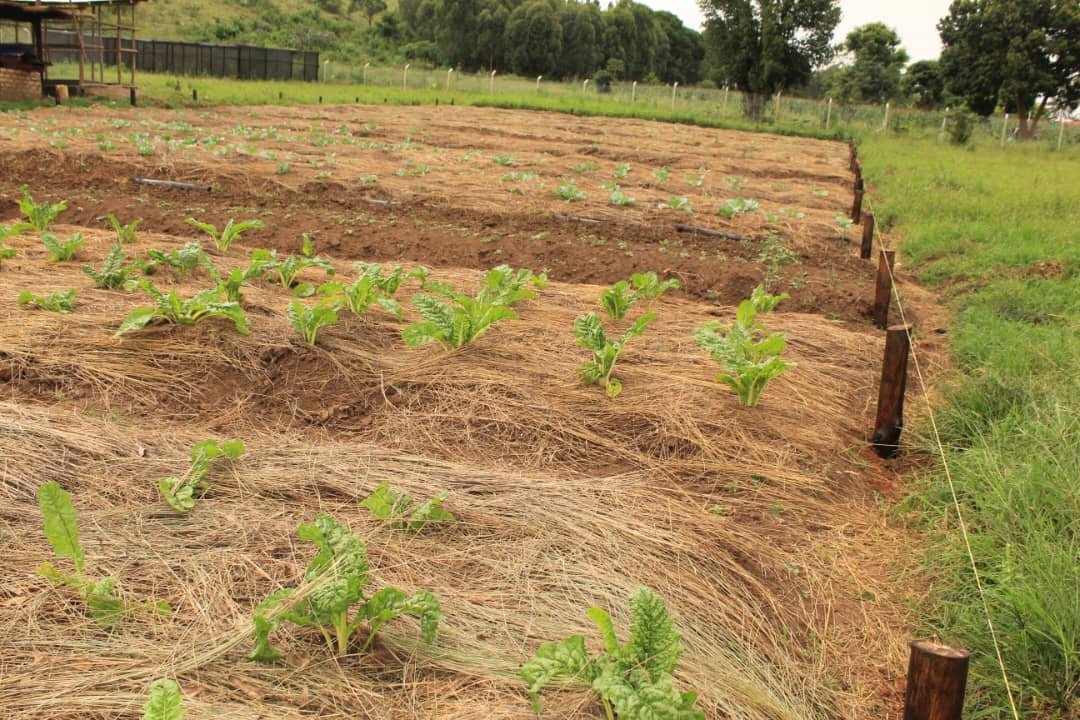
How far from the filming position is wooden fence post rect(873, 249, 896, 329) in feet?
20.8

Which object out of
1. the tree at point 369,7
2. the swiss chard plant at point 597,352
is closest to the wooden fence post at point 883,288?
the swiss chard plant at point 597,352

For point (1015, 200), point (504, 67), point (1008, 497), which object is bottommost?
point (1008, 497)

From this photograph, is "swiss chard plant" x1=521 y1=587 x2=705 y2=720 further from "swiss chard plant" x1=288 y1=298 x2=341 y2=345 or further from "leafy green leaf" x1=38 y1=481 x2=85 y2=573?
"swiss chard plant" x1=288 y1=298 x2=341 y2=345

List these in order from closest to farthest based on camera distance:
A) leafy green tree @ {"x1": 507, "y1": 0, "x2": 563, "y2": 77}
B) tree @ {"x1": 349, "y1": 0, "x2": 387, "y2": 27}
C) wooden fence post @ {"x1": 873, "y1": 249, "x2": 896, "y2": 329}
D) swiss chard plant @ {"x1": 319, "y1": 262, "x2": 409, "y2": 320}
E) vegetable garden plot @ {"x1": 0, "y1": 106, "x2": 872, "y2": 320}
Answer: swiss chard plant @ {"x1": 319, "y1": 262, "x2": 409, "y2": 320} → wooden fence post @ {"x1": 873, "y1": 249, "x2": 896, "y2": 329} → vegetable garden plot @ {"x1": 0, "y1": 106, "x2": 872, "y2": 320} → leafy green tree @ {"x1": 507, "y1": 0, "x2": 563, "y2": 77} → tree @ {"x1": 349, "y1": 0, "x2": 387, "y2": 27}

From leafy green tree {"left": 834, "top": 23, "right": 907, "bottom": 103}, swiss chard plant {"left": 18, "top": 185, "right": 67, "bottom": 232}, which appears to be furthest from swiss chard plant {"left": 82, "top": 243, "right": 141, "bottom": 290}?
leafy green tree {"left": 834, "top": 23, "right": 907, "bottom": 103}

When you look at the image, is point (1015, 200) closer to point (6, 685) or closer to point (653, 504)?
point (653, 504)

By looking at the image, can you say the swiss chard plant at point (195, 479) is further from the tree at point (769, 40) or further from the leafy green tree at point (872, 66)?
the leafy green tree at point (872, 66)

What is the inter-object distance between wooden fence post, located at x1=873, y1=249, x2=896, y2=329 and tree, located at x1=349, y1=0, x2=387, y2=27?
69.3 meters

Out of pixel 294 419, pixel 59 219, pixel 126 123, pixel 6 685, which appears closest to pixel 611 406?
pixel 294 419

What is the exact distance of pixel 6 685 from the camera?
224cm

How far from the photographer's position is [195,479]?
10.9ft

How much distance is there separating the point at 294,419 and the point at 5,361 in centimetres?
166

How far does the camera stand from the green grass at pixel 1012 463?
8.20 feet

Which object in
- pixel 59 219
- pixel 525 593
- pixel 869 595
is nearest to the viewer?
pixel 525 593
